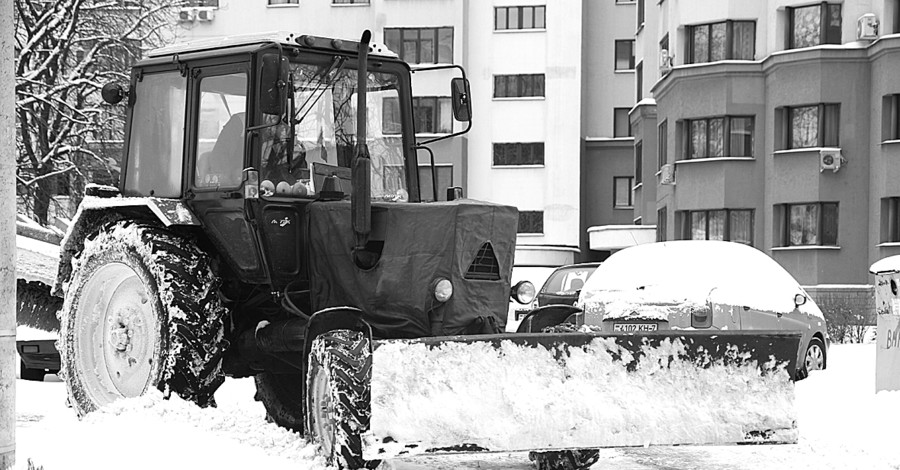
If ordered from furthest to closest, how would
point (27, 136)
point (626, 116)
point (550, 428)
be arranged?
point (626, 116) → point (27, 136) → point (550, 428)

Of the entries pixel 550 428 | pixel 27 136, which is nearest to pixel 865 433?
pixel 550 428

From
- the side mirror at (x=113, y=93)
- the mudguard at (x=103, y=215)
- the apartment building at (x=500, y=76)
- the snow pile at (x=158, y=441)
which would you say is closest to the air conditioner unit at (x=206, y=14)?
the apartment building at (x=500, y=76)

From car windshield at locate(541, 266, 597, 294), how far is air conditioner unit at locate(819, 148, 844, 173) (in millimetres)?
14693

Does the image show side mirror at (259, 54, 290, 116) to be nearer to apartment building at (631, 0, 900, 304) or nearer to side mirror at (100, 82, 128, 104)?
side mirror at (100, 82, 128, 104)

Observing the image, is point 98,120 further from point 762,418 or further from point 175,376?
point 762,418

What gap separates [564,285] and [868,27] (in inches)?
638

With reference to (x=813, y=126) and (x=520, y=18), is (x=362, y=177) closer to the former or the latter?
(x=813, y=126)

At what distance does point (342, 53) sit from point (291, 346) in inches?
75.0

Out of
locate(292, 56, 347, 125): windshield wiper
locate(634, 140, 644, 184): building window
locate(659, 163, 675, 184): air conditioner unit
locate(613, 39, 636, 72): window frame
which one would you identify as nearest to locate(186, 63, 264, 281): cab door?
locate(292, 56, 347, 125): windshield wiper

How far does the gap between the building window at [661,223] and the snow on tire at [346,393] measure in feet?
104

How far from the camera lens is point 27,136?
29828mm

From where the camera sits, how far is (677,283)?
42.3ft

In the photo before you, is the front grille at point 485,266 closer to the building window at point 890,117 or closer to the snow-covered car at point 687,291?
the snow-covered car at point 687,291

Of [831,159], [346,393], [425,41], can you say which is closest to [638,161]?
[425,41]
